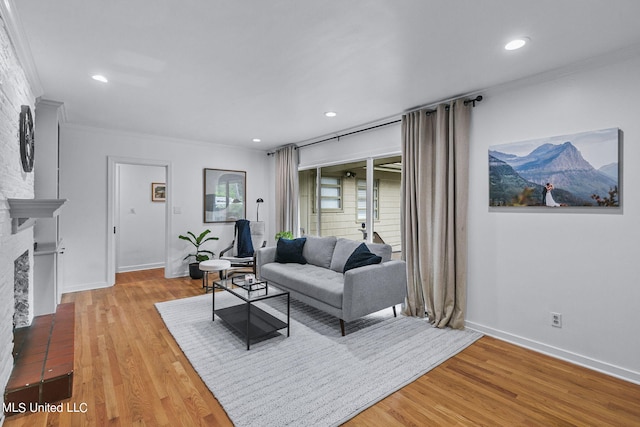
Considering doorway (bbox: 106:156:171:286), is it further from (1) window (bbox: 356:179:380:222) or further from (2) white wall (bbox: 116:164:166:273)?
(1) window (bbox: 356:179:380:222)

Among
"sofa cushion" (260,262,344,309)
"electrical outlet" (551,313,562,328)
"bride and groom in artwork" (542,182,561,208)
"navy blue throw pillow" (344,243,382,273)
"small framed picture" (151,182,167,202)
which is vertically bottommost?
"electrical outlet" (551,313,562,328)

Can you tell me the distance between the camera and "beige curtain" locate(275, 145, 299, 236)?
229 inches

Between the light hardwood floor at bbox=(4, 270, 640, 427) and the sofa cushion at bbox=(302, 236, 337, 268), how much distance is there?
1948 mm

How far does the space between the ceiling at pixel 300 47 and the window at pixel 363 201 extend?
1178 millimetres

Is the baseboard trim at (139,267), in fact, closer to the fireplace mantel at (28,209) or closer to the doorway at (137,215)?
the doorway at (137,215)

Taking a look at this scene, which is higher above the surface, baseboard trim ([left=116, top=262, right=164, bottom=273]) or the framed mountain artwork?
the framed mountain artwork

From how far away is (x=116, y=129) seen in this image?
4.78 m

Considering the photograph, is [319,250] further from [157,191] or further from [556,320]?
[157,191]

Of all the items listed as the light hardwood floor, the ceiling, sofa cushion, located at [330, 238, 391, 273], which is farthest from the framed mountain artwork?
the light hardwood floor

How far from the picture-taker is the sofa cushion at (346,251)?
3580 millimetres

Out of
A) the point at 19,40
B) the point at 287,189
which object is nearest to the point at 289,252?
the point at 287,189

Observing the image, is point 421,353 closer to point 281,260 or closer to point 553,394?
point 553,394

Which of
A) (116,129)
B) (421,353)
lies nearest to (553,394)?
(421,353)

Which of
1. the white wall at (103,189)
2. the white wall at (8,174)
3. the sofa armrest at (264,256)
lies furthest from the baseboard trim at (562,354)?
the white wall at (103,189)
